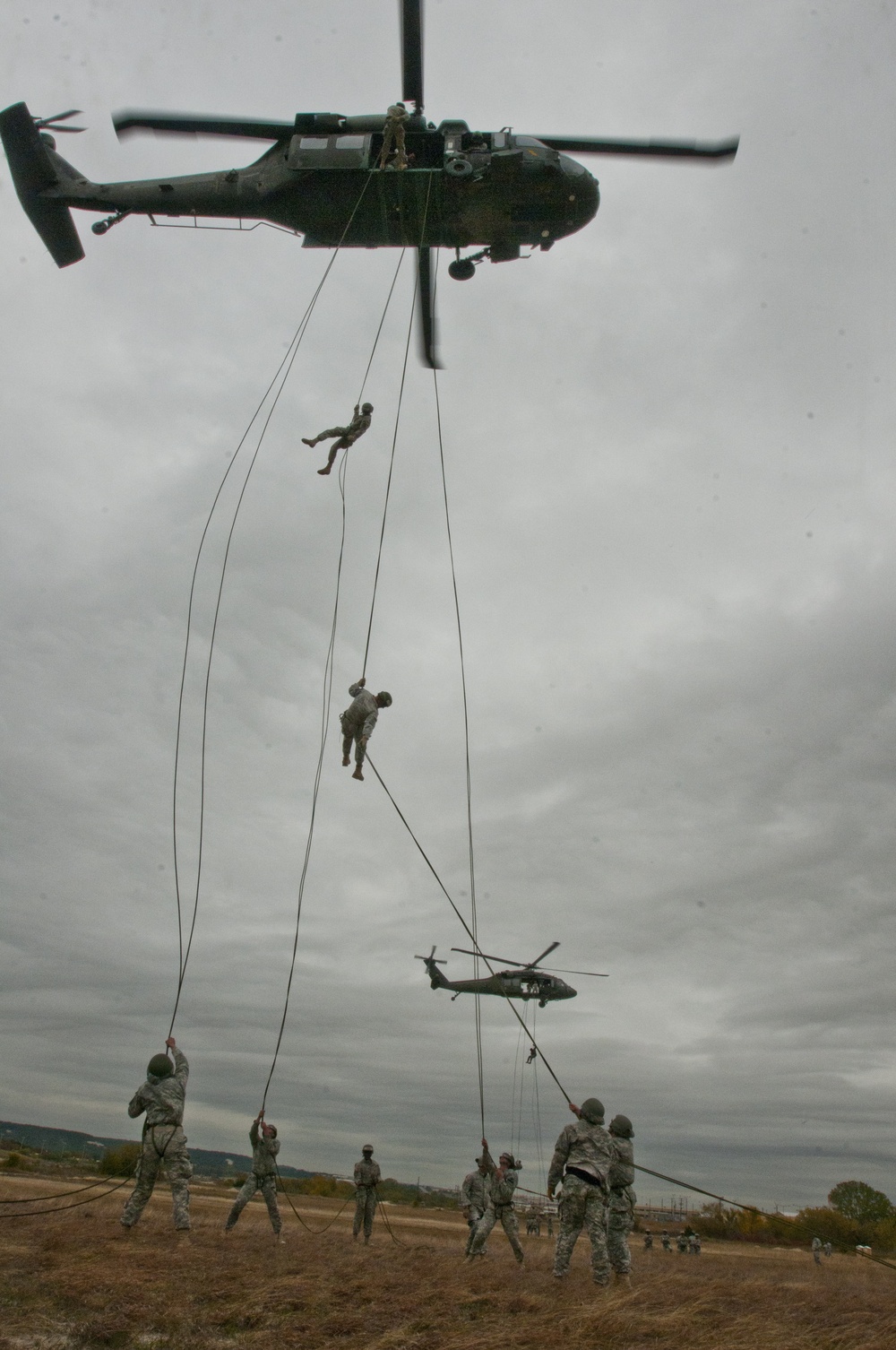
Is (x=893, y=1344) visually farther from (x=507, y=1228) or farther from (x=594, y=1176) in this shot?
(x=507, y=1228)

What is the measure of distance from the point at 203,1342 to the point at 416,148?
40.5ft

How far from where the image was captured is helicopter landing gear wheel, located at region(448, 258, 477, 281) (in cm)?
1215

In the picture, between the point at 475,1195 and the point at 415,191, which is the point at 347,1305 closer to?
the point at 475,1195

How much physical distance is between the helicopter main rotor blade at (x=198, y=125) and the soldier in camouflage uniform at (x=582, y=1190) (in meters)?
12.3

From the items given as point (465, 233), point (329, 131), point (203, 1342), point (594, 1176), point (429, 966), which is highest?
point (329, 131)

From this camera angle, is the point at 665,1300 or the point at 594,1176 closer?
the point at 665,1300

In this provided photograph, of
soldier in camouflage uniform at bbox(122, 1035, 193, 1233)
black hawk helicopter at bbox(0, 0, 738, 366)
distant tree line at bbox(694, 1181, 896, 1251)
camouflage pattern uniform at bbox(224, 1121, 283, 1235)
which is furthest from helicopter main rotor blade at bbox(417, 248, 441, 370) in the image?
distant tree line at bbox(694, 1181, 896, 1251)

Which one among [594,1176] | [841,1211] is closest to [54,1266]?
[594,1176]

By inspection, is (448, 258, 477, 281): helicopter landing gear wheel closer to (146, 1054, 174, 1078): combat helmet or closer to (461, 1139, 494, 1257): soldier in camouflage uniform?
(146, 1054, 174, 1078): combat helmet

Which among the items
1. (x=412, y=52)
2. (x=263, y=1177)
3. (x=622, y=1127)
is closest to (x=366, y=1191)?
(x=263, y=1177)

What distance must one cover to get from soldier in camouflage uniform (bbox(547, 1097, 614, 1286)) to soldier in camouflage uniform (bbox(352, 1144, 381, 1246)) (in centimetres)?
596

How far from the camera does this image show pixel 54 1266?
767 cm

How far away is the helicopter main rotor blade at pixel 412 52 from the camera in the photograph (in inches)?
440

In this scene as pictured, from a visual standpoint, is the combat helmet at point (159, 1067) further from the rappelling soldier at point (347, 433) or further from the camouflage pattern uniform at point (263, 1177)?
the rappelling soldier at point (347, 433)
